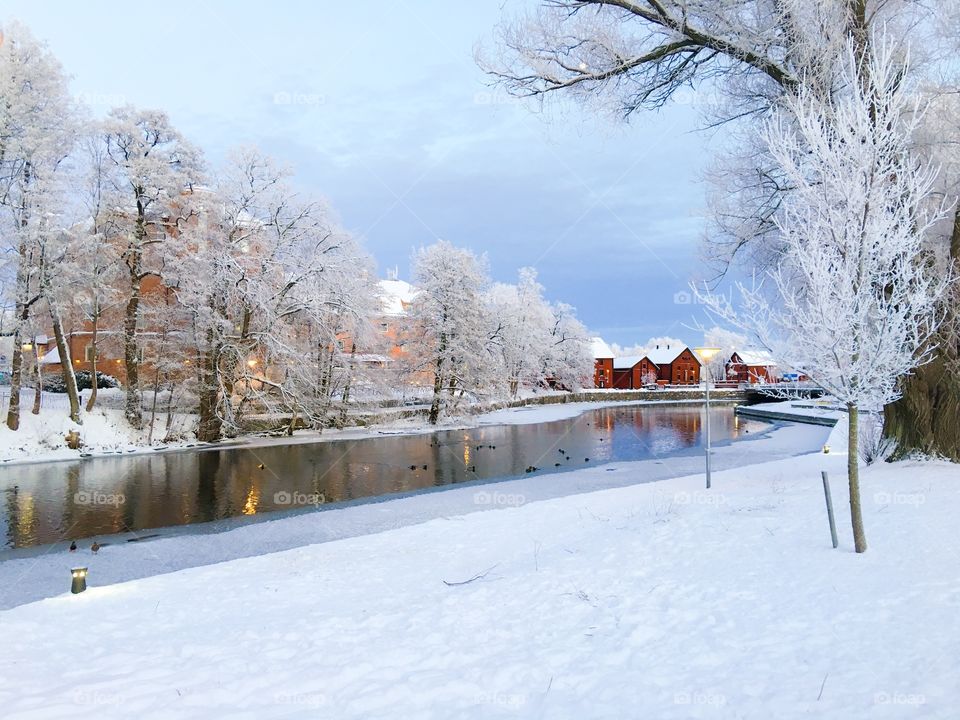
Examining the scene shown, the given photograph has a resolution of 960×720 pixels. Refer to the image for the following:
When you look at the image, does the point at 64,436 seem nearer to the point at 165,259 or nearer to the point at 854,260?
the point at 165,259

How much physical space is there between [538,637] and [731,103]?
A: 1140 cm

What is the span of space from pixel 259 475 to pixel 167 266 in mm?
13385

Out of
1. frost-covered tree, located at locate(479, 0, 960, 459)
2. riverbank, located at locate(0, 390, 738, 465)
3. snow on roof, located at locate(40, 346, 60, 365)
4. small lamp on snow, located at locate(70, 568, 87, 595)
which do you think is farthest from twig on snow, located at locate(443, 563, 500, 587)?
snow on roof, located at locate(40, 346, 60, 365)

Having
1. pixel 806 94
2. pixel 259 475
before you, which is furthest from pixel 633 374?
pixel 806 94

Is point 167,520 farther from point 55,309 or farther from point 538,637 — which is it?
point 55,309

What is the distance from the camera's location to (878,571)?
20.2 ft

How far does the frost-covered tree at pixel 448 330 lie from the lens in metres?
41.0

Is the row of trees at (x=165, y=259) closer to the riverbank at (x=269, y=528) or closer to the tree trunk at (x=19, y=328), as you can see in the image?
the tree trunk at (x=19, y=328)

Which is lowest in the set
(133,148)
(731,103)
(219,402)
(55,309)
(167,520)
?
(167,520)

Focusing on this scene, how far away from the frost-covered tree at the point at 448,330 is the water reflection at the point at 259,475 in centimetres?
656

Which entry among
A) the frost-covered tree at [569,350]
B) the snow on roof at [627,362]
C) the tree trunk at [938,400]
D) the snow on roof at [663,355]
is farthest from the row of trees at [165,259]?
the snow on roof at [663,355]

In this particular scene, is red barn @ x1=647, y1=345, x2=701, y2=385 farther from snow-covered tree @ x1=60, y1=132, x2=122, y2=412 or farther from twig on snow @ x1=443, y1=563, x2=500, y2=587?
twig on snow @ x1=443, y1=563, x2=500, y2=587

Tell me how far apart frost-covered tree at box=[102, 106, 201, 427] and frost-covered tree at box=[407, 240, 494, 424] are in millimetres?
15945

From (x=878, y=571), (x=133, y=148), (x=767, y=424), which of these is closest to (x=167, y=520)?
(x=878, y=571)
